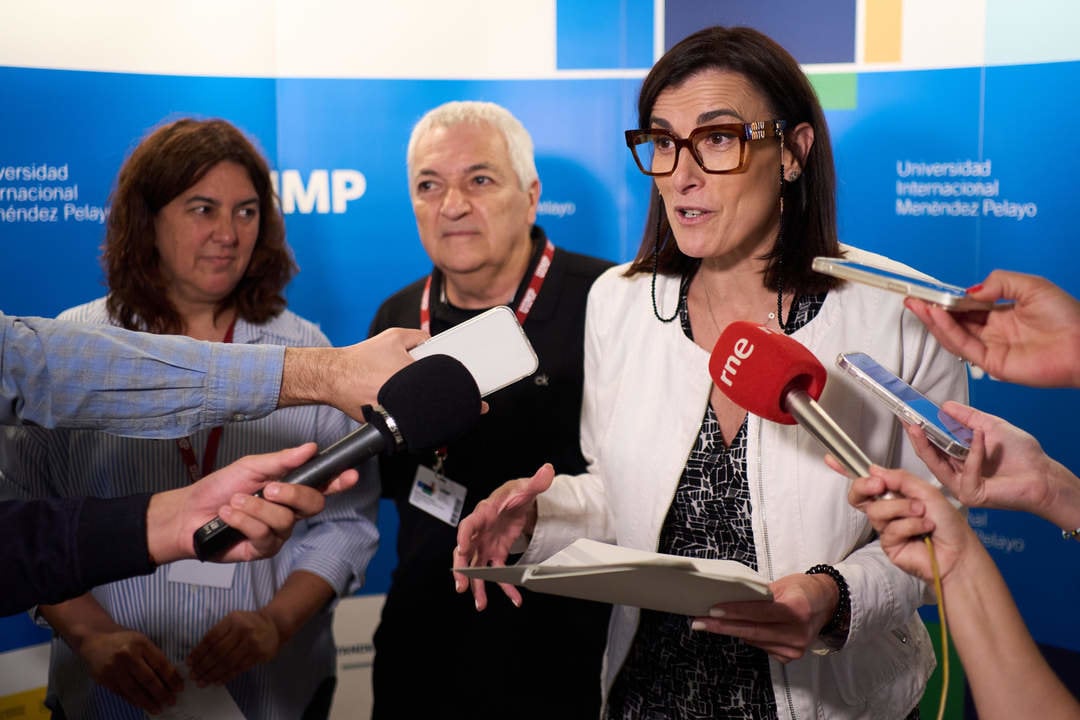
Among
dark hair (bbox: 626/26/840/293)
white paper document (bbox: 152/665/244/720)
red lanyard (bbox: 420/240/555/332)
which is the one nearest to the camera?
dark hair (bbox: 626/26/840/293)

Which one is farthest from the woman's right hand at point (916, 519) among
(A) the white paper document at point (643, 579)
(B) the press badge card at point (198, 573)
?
(B) the press badge card at point (198, 573)

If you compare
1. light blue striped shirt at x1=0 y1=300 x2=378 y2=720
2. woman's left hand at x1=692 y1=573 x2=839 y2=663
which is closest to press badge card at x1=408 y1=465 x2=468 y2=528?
light blue striped shirt at x1=0 y1=300 x2=378 y2=720

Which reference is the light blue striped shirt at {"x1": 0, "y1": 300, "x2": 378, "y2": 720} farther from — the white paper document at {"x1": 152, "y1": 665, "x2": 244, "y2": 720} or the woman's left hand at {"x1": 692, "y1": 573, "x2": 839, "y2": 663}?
the woman's left hand at {"x1": 692, "y1": 573, "x2": 839, "y2": 663}

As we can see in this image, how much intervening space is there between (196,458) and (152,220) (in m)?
0.71

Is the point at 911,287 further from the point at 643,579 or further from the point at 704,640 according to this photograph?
the point at 704,640

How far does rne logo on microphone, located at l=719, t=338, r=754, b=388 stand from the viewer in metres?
1.55

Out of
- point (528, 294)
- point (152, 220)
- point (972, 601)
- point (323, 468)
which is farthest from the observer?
point (528, 294)

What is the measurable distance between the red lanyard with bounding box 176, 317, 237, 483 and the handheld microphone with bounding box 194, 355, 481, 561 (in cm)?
89

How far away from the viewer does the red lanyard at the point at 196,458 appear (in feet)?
7.71

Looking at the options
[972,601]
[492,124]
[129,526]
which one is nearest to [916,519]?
[972,601]

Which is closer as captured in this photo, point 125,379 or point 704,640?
point 125,379

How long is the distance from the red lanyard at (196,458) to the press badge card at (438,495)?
561 millimetres

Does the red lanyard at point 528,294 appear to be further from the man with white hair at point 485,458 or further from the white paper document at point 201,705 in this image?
the white paper document at point 201,705

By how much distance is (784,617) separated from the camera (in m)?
1.59
